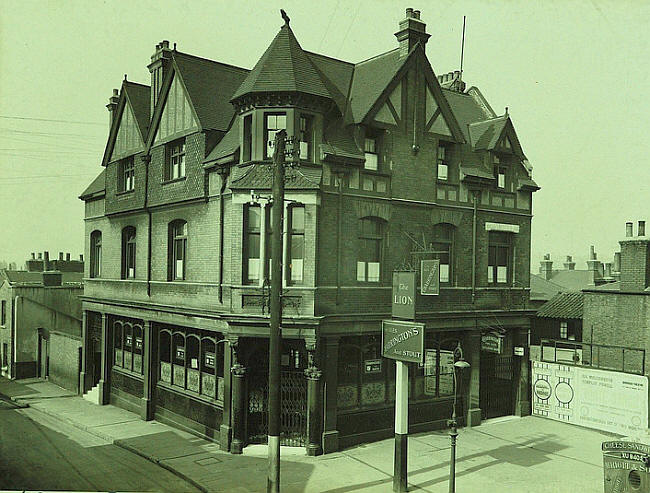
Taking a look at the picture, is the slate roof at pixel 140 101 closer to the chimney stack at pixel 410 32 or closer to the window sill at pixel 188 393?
the window sill at pixel 188 393

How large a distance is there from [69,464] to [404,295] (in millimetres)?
10884

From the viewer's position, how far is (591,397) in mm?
19781

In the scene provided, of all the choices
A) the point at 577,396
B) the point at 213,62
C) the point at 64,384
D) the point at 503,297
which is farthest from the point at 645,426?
the point at 64,384

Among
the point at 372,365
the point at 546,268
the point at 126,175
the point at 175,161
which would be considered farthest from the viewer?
the point at 546,268

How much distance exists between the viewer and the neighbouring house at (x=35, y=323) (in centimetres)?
3266

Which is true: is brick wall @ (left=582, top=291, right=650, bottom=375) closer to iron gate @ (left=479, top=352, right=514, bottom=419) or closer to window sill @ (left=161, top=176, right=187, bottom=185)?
iron gate @ (left=479, top=352, right=514, bottom=419)

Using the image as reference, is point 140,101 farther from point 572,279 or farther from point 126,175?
point 572,279

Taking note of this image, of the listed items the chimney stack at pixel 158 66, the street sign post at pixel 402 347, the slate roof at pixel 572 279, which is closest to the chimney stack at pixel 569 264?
the slate roof at pixel 572 279

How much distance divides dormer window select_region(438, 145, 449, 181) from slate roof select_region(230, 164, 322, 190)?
18.5 ft

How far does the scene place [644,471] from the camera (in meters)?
12.2

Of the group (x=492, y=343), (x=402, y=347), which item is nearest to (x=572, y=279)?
(x=492, y=343)

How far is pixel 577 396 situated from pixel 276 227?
13667mm

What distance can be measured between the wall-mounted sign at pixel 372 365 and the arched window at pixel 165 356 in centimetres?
760

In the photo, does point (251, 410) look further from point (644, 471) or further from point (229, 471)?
point (644, 471)
